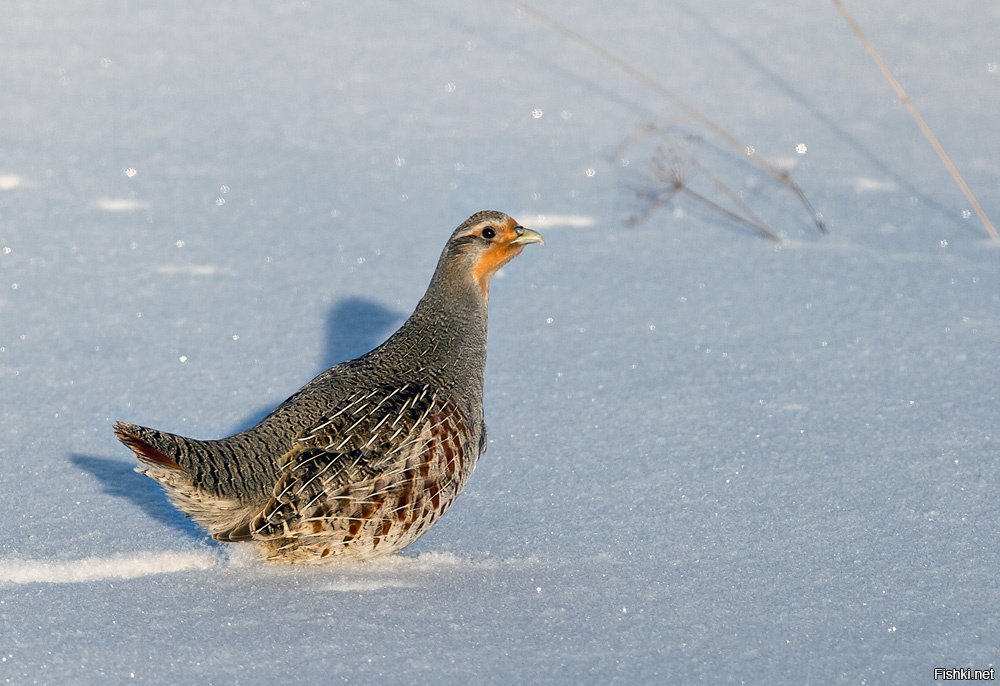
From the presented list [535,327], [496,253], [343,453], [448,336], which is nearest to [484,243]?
[496,253]

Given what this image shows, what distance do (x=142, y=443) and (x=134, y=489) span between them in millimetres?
656

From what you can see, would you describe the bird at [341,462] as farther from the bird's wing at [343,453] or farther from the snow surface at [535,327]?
the snow surface at [535,327]

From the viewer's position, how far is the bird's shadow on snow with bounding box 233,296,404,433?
4.14 meters

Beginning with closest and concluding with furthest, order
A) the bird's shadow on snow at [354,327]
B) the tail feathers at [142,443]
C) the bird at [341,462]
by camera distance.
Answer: the tail feathers at [142,443] < the bird at [341,462] < the bird's shadow on snow at [354,327]

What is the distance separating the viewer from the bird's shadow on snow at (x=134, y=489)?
3.05m

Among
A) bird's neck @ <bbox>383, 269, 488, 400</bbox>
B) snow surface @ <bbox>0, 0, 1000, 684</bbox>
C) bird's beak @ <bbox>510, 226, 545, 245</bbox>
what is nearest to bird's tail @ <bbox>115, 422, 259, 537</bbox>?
snow surface @ <bbox>0, 0, 1000, 684</bbox>

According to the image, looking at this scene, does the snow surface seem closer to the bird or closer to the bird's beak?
the bird

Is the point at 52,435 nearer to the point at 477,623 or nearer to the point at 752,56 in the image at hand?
the point at 477,623

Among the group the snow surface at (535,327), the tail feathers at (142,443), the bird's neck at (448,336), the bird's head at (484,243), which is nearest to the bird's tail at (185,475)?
the tail feathers at (142,443)

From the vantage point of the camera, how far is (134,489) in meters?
3.21

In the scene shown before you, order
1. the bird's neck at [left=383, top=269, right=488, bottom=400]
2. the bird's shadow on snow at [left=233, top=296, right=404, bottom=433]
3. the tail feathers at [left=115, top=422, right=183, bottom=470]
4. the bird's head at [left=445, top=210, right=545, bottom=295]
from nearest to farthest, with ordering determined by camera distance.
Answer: the tail feathers at [left=115, top=422, right=183, bottom=470], the bird's neck at [left=383, top=269, right=488, bottom=400], the bird's head at [left=445, top=210, right=545, bottom=295], the bird's shadow on snow at [left=233, top=296, right=404, bottom=433]

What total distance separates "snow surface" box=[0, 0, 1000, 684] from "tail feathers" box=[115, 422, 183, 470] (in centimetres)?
31

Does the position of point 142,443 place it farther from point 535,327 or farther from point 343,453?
point 535,327

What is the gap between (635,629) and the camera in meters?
2.60
